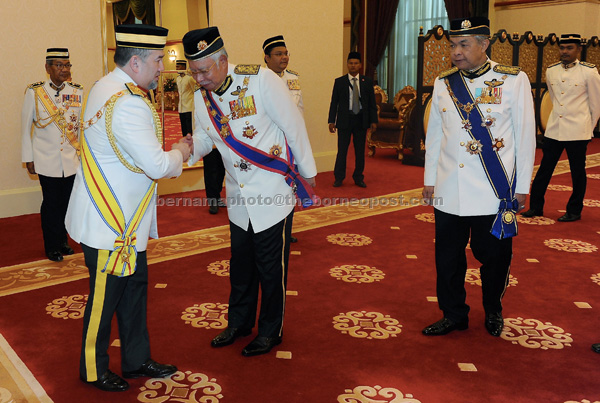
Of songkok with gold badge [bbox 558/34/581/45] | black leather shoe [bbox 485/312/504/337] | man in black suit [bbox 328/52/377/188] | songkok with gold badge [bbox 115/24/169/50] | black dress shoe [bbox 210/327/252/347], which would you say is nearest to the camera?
songkok with gold badge [bbox 115/24/169/50]

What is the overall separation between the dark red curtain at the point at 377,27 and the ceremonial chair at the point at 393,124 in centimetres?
474

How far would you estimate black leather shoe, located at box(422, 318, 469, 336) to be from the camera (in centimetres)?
308

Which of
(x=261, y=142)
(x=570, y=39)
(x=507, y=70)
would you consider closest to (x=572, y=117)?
(x=570, y=39)

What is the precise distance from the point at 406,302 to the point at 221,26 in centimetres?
457

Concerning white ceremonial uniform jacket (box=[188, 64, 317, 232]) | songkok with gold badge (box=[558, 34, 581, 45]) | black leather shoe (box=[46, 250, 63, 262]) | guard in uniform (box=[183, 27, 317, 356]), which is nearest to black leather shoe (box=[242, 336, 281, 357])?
guard in uniform (box=[183, 27, 317, 356])

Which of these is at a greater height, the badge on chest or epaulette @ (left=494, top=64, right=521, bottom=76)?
epaulette @ (left=494, top=64, right=521, bottom=76)

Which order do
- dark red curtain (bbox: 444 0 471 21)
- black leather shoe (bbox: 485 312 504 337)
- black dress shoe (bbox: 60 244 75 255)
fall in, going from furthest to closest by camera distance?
1. dark red curtain (bbox: 444 0 471 21)
2. black dress shoe (bbox: 60 244 75 255)
3. black leather shoe (bbox: 485 312 504 337)

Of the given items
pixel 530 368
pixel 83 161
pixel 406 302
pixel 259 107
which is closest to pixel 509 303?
pixel 406 302

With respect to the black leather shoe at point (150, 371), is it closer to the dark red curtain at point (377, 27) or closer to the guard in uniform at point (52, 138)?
the guard in uniform at point (52, 138)

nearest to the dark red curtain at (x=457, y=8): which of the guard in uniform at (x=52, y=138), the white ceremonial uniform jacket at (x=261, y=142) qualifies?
the guard in uniform at (x=52, y=138)

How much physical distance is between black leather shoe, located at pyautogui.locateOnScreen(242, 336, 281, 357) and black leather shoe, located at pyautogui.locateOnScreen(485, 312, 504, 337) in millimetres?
1149

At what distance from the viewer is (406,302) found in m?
3.55

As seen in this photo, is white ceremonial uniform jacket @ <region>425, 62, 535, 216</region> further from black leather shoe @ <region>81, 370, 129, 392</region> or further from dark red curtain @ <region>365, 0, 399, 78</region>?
dark red curtain @ <region>365, 0, 399, 78</region>

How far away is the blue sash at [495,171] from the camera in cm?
284
